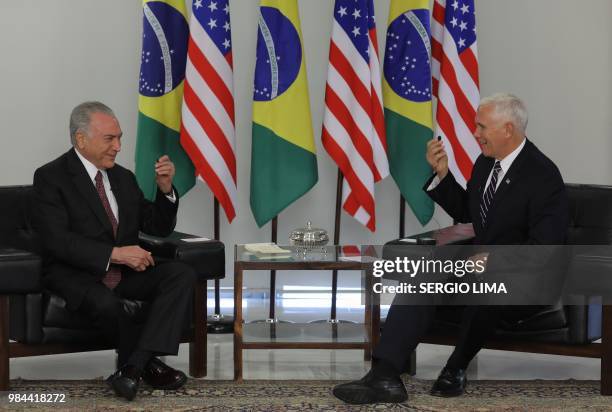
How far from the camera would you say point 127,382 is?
11.7 feet

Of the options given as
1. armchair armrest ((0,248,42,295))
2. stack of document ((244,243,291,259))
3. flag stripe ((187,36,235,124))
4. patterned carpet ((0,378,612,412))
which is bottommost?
patterned carpet ((0,378,612,412))

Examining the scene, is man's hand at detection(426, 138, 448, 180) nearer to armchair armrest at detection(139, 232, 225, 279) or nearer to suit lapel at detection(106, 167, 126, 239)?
armchair armrest at detection(139, 232, 225, 279)

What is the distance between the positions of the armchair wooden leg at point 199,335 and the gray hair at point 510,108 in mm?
1388

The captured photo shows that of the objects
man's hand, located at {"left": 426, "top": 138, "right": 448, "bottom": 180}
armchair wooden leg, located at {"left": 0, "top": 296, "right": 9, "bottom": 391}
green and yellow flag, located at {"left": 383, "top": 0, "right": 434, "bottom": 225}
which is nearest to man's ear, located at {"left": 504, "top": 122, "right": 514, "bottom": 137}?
man's hand, located at {"left": 426, "top": 138, "right": 448, "bottom": 180}

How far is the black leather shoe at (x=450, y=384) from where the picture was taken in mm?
3707

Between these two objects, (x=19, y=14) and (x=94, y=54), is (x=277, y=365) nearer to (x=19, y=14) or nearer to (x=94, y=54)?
(x=94, y=54)

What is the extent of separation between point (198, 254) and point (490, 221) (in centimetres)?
119

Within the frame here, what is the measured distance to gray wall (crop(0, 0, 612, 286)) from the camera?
539cm

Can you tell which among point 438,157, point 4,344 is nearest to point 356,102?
point 438,157

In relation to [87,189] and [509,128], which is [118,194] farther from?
[509,128]

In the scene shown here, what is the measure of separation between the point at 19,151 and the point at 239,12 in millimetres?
1458

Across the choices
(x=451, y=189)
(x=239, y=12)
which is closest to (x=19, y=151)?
(x=239, y=12)

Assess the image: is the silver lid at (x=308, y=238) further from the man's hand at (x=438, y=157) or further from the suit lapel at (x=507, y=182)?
the suit lapel at (x=507, y=182)

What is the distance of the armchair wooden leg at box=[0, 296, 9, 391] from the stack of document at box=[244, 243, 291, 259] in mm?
1053
